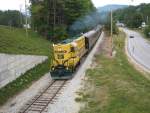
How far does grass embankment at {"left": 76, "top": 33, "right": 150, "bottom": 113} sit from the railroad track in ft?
6.86

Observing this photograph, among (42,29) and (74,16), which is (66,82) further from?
(74,16)

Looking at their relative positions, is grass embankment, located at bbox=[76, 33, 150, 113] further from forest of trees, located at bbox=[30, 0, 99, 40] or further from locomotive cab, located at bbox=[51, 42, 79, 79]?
forest of trees, located at bbox=[30, 0, 99, 40]

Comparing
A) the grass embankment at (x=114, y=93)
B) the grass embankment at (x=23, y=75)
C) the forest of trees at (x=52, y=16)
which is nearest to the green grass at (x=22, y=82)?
the grass embankment at (x=23, y=75)

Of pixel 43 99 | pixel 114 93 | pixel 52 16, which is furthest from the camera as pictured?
pixel 52 16

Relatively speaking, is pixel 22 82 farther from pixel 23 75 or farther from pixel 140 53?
pixel 140 53

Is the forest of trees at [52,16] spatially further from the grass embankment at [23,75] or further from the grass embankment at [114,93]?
the grass embankment at [114,93]

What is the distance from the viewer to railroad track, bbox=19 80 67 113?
21.5 metres

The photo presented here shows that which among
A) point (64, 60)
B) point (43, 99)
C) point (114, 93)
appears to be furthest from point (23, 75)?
point (114, 93)

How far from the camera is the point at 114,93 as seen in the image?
23.9 m

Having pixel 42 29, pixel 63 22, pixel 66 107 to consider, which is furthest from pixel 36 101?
pixel 63 22

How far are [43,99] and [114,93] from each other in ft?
16.5

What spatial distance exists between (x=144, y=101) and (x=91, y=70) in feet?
42.3

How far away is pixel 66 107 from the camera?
2167 cm

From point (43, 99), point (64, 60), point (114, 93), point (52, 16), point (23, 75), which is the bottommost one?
point (43, 99)
